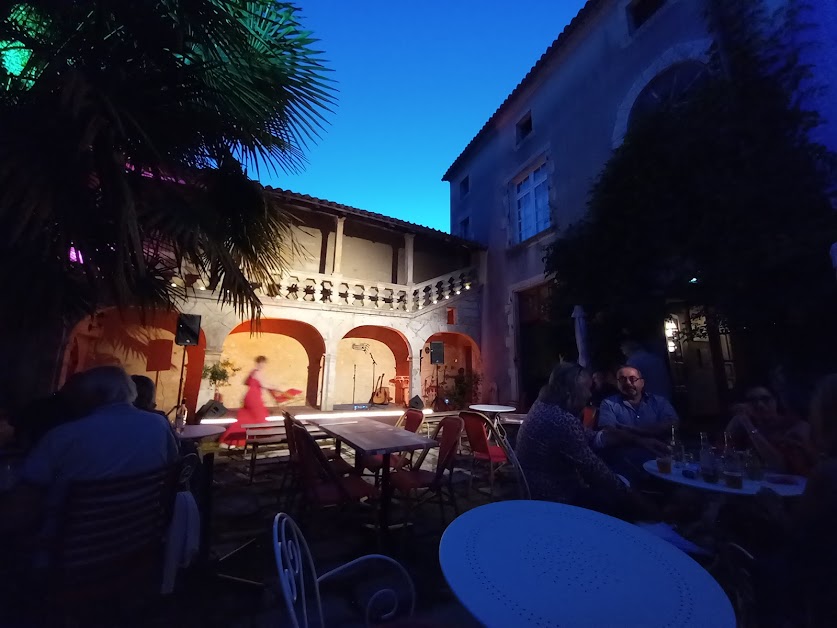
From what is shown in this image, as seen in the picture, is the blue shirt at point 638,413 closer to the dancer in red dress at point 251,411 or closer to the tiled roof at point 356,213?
the dancer in red dress at point 251,411

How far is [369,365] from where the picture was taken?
1202 cm

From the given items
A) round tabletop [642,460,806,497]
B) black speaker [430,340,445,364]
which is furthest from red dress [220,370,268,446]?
round tabletop [642,460,806,497]

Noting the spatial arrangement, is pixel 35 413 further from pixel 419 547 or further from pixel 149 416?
pixel 419 547

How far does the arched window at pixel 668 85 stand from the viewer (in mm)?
6064

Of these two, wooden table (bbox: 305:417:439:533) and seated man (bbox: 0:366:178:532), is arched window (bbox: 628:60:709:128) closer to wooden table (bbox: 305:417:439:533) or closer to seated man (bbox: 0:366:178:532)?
wooden table (bbox: 305:417:439:533)

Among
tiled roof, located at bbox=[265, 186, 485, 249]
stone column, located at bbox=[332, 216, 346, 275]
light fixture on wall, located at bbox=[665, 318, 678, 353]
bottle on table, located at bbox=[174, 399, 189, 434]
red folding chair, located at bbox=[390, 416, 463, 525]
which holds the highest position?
tiled roof, located at bbox=[265, 186, 485, 249]

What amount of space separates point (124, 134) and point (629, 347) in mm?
6725

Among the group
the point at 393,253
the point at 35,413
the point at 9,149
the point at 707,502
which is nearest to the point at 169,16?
the point at 9,149

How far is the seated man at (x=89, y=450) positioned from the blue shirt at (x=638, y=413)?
378cm

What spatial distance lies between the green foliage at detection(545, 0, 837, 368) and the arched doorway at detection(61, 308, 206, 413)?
9.37m

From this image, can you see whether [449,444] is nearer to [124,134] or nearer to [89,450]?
[89,450]

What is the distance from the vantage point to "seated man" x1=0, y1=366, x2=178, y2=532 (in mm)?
1743

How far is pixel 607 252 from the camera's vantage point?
19.0ft

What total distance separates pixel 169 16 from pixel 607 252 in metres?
6.06
